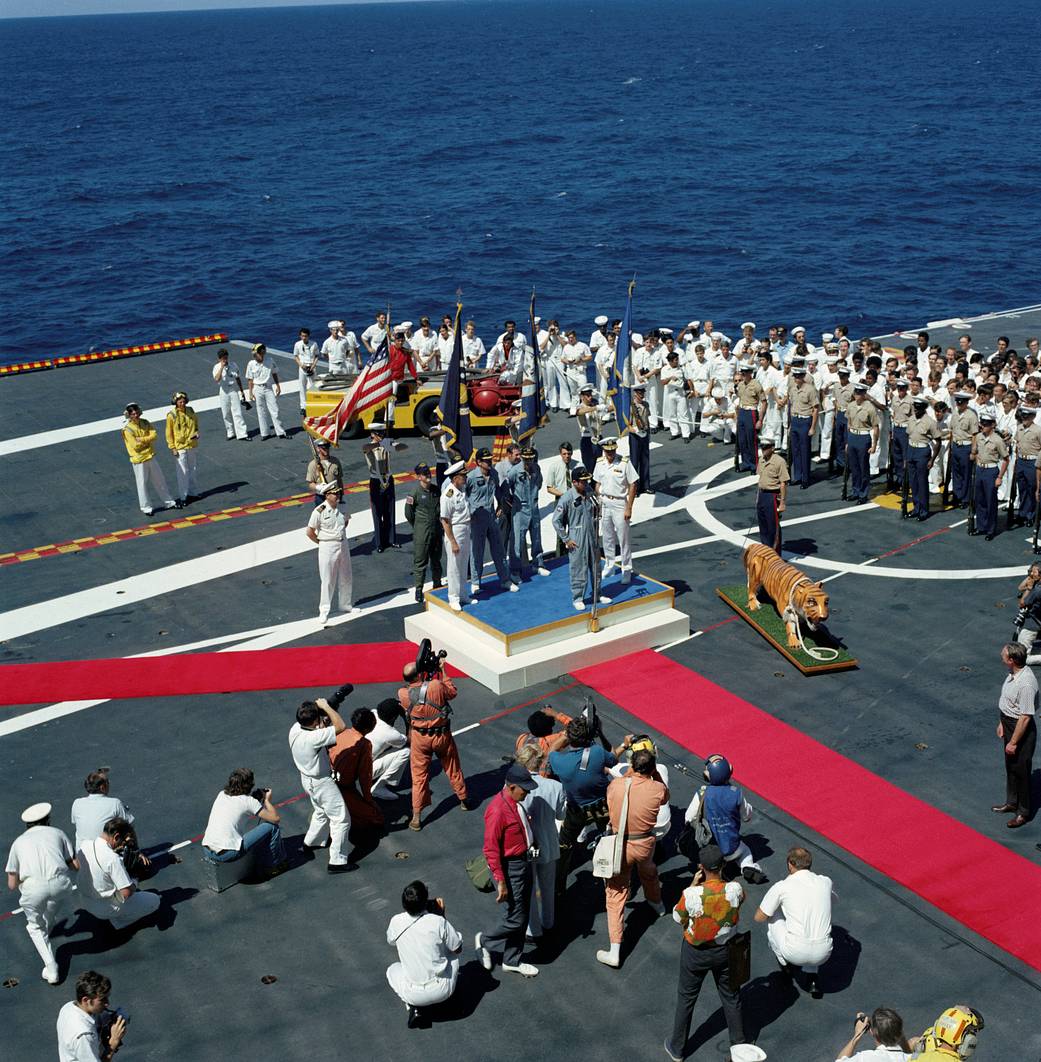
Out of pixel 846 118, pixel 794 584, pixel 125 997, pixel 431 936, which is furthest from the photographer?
pixel 846 118

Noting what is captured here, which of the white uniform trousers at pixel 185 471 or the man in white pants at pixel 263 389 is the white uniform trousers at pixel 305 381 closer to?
the man in white pants at pixel 263 389

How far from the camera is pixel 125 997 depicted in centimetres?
1083

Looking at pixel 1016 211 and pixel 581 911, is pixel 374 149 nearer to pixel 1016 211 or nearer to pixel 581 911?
pixel 1016 211

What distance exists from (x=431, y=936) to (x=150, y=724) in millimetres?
6493

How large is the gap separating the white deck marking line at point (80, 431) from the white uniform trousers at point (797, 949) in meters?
18.8

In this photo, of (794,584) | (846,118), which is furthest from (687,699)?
(846,118)

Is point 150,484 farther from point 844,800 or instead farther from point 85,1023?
point 85,1023

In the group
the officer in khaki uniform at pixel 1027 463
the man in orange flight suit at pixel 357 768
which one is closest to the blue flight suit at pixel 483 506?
the man in orange flight suit at pixel 357 768

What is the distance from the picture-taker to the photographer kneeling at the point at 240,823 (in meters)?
11.9

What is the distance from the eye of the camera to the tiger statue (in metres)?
15.9

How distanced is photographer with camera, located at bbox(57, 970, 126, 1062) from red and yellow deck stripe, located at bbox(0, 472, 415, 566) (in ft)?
41.4

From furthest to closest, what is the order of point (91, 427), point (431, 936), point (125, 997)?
point (91, 427)
point (125, 997)
point (431, 936)

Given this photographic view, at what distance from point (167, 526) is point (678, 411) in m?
9.89

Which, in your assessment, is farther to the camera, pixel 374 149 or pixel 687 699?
pixel 374 149
